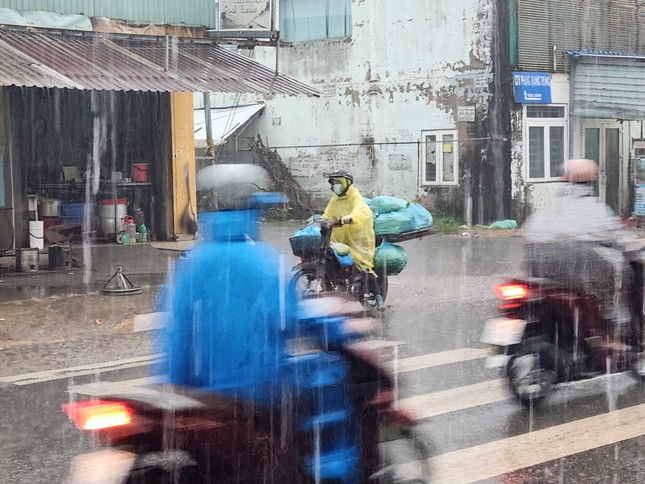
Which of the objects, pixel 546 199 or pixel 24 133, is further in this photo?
pixel 546 199

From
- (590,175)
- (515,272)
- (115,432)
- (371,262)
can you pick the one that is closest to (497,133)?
(515,272)

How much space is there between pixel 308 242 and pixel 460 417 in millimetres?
4741

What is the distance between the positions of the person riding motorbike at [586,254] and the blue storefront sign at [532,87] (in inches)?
599

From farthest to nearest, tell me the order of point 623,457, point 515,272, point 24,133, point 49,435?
point 24,133
point 515,272
point 49,435
point 623,457

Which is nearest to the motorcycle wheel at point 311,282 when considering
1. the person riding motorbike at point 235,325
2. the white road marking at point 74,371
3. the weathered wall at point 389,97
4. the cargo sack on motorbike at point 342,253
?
the cargo sack on motorbike at point 342,253

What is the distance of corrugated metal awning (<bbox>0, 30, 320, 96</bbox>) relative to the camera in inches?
490

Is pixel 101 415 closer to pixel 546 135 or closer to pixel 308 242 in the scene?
pixel 308 242

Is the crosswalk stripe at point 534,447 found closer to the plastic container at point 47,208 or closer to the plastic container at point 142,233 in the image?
the plastic container at point 142,233

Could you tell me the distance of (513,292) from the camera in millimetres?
6395

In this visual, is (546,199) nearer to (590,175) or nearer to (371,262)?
(371,262)

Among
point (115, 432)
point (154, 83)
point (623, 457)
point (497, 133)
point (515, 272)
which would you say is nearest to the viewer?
point (115, 432)

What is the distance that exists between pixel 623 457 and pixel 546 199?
17.3 meters

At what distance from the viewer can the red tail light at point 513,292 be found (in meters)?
6.37

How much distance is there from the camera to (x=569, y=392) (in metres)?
6.97
